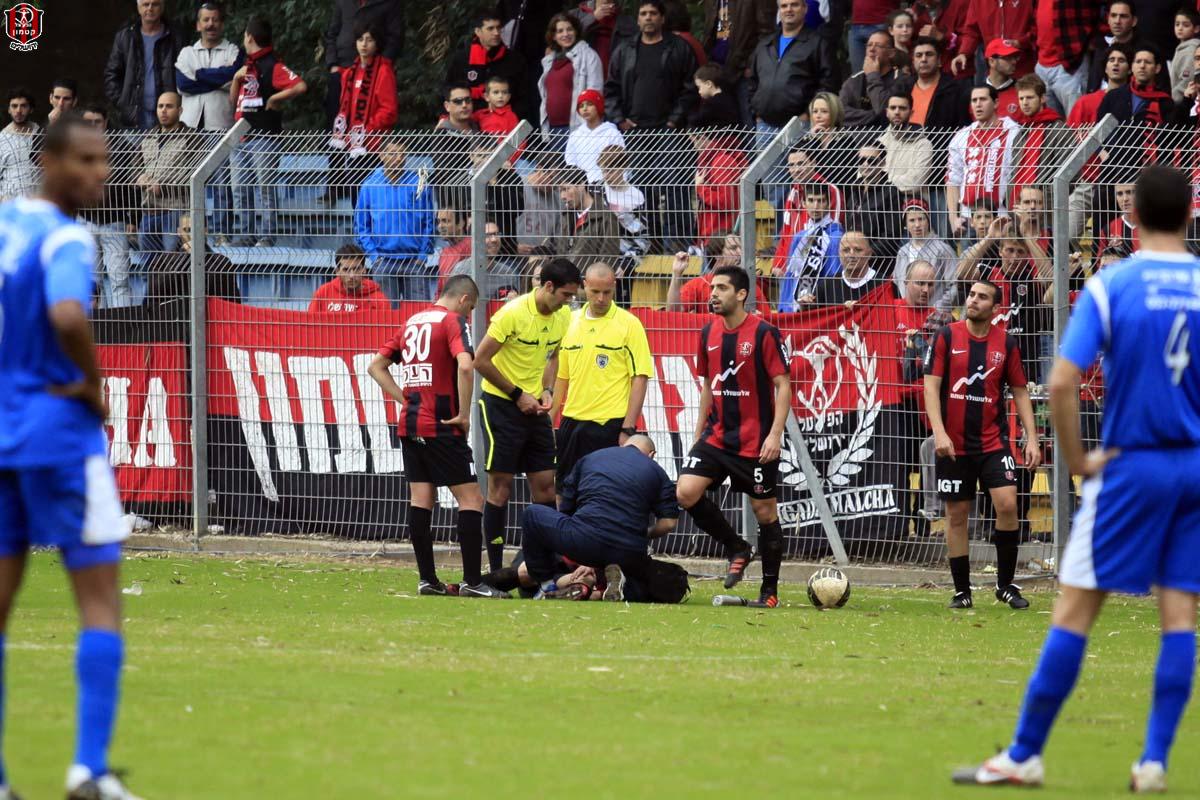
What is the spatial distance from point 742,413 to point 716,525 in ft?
3.18

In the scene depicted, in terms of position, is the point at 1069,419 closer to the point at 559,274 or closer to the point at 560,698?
the point at 560,698

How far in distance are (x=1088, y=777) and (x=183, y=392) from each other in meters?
12.0

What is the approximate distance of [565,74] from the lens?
19.1m

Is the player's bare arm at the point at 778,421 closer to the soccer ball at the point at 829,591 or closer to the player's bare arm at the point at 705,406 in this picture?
the player's bare arm at the point at 705,406

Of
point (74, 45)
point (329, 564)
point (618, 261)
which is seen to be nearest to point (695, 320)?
point (618, 261)

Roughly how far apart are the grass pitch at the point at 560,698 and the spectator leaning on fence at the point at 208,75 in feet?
28.7

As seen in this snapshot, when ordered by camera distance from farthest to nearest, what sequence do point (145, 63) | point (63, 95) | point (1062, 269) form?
point (145, 63)
point (63, 95)
point (1062, 269)

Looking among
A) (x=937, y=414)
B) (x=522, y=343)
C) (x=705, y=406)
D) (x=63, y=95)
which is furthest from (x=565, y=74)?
(x=937, y=414)

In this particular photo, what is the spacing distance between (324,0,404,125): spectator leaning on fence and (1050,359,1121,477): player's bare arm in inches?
586

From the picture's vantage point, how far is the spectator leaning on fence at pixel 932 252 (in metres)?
14.1

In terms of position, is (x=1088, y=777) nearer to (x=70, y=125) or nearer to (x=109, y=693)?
(x=109, y=693)

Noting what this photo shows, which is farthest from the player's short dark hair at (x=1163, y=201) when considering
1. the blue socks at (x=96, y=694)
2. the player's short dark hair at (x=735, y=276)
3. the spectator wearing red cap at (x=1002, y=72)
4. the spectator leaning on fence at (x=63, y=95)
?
the spectator leaning on fence at (x=63, y=95)
